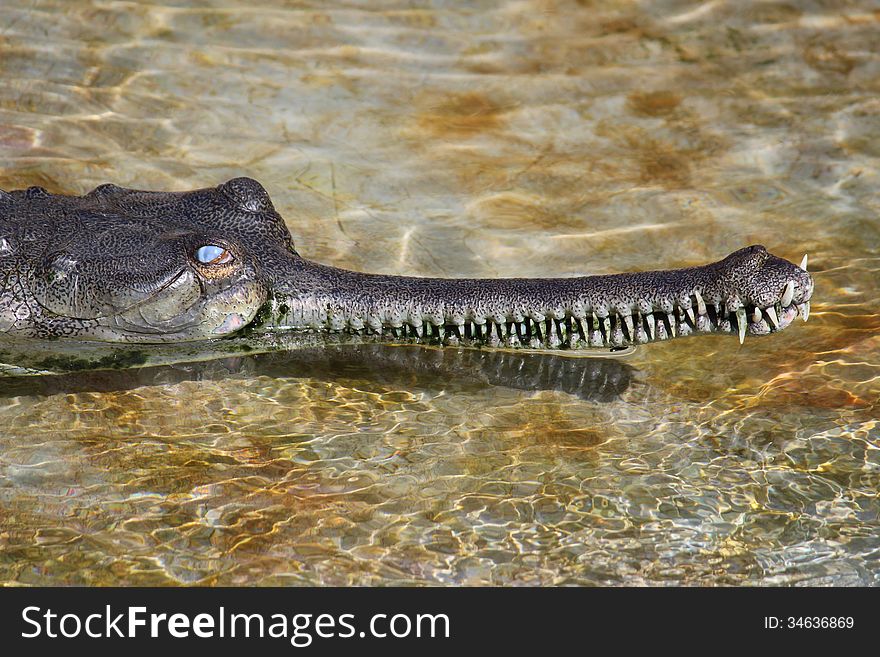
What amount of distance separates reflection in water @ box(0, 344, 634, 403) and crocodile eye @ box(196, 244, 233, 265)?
68 cm

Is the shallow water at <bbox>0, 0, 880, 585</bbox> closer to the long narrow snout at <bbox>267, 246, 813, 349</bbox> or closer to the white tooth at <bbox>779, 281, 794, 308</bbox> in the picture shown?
the long narrow snout at <bbox>267, 246, 813, 349</bbox>

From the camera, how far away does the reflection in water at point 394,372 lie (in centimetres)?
562

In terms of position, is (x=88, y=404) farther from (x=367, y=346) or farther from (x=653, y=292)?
(x=653, y=292)

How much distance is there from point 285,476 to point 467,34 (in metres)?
5.28

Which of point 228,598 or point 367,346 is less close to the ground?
point 367,346

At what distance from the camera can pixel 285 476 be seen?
16.2 feet

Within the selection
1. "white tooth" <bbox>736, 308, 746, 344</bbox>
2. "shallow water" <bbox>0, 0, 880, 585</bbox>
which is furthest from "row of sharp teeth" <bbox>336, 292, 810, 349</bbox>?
"shallow water" <bbox>0, 0, 880, 585</bbox>

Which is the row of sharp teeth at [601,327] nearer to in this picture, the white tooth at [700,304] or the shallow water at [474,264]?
the white tooth at [700,304]

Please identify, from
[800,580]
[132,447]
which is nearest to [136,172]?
[132,447]

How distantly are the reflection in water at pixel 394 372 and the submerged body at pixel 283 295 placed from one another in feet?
0.89

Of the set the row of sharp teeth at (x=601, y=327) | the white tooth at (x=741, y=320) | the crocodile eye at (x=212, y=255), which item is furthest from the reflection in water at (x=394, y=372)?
the white tooth at (x=741, y=320)

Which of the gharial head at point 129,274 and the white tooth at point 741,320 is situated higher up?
the gharial head at point 129,274

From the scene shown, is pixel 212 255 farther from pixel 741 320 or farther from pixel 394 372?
pixel 741 320

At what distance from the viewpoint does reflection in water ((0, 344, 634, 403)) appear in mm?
5621
